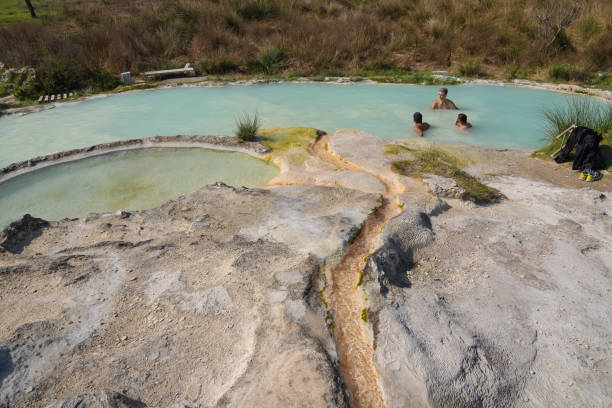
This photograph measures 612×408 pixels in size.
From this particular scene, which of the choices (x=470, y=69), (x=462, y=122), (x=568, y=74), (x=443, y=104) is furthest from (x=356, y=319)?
(x=568, y=74)

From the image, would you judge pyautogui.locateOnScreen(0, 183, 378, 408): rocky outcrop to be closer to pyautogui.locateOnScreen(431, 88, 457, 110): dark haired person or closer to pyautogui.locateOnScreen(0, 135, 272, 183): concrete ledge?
pyautogui.locateOnScreen(0, 135, 272, 183): concrete ledge

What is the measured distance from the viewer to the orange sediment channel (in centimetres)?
197

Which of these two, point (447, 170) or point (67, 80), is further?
point (67, 80)

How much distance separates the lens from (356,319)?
2.36 meters

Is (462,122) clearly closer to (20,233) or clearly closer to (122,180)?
(122,180)

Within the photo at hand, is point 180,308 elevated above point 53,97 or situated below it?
above

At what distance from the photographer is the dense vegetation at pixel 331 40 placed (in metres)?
9.45

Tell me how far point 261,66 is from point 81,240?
318 inches

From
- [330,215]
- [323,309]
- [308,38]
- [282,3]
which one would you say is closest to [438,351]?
[323,309]

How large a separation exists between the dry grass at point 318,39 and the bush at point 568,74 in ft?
1.90

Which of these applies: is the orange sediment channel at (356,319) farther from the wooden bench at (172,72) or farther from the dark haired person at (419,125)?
the wooden bench at (172,72)

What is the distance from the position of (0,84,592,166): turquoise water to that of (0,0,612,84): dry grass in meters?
1.67

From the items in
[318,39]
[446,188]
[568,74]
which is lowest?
[446,188]

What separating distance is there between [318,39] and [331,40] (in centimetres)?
38
